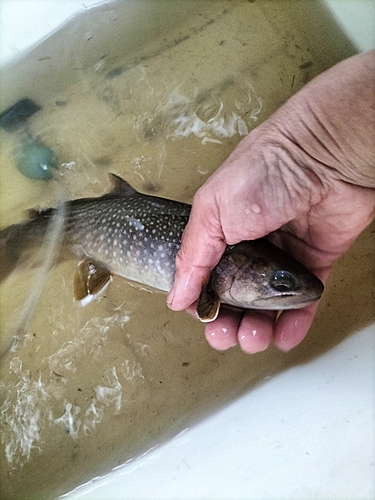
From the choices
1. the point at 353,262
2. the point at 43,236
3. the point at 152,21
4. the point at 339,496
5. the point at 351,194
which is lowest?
the point at 339,496

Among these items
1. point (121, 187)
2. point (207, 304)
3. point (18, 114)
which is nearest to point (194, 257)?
point (207, 304)

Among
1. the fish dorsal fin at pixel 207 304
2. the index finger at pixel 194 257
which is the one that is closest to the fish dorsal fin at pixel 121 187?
the index finger at pixel 194 257

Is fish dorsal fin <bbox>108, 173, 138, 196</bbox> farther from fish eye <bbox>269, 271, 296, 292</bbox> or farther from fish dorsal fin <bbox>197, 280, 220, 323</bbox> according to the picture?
fish eye <bbox>269, 271, 296, 292</bbox>

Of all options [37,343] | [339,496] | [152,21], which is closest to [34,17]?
[152,21]

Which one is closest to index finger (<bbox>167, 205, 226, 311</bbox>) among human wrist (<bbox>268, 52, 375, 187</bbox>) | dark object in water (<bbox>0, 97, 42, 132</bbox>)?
human wrist (<bbox>268, 52, 375, 187</bbox>)

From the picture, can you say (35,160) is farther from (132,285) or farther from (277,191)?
(277,191)

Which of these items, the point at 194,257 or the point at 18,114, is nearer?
the point at 194,257

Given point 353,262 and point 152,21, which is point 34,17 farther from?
point 353,262

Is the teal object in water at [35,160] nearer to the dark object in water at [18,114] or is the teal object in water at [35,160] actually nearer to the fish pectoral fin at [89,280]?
the dark object in water at [18,114]
